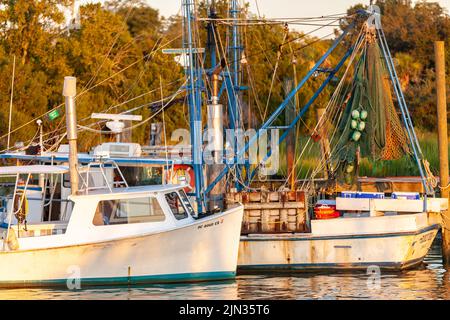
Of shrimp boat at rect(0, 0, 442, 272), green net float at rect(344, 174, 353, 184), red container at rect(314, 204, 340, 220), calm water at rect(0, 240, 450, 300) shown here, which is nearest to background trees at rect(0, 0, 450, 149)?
shrimp boat at rect(0, 0, 442, 272)

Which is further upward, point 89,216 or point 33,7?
point 33,7

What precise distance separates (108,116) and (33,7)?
62.5 feet

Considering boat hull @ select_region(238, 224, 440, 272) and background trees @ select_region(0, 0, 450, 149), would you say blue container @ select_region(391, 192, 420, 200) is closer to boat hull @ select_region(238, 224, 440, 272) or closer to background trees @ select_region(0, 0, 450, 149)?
boat hull @ select_region(238, 224, 440, 272)

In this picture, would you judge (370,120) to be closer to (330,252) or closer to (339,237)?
(339,237)

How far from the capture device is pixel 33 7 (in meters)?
49.3

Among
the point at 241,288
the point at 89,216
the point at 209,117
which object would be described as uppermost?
the point at 209,117

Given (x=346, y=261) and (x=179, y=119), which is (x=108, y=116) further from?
(x=179, y=119)

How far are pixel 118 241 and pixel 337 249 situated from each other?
5.44 metres

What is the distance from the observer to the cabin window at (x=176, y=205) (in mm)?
27000

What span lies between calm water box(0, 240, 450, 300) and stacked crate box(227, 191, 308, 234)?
4.79ft

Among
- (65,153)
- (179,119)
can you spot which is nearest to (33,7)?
(179,119)

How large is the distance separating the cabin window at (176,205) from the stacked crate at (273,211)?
86.5 inches

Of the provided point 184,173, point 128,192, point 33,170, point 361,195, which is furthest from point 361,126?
point 33,170

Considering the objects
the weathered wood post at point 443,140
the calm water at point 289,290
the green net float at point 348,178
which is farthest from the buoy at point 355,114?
the calm water at point 289,290
